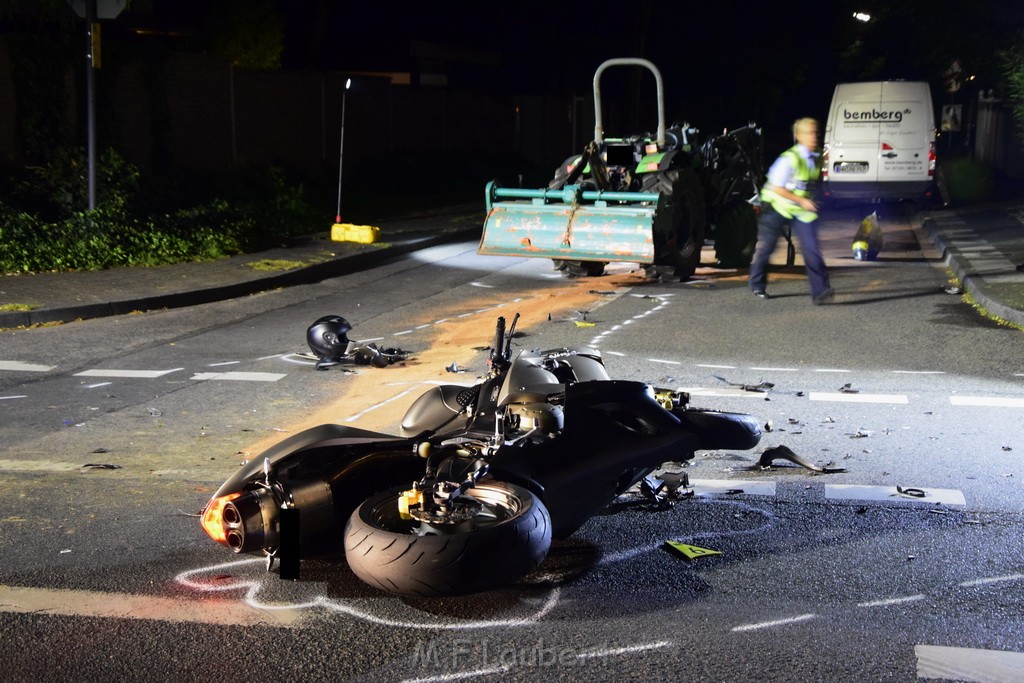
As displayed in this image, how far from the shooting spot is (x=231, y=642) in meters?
4.29

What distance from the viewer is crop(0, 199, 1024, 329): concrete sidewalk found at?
12602mm

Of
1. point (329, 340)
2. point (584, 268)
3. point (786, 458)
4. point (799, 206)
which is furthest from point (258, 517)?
point (584, 268)

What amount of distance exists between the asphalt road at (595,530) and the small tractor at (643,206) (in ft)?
9.09

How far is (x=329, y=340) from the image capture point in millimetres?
9852

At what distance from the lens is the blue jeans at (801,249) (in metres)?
12.8

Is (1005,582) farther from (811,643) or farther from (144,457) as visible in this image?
(144,457)

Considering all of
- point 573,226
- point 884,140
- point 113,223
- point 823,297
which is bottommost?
point 823,297

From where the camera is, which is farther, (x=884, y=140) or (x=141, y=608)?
(x=884, y=140)

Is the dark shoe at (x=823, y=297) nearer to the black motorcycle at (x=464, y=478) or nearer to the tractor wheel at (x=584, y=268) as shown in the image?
the tractor wheel at (x=584, y=268)

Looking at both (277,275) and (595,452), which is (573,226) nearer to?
(277,275)

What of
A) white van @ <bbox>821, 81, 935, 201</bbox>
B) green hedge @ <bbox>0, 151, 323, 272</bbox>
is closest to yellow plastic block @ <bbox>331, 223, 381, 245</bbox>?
green hedge @ <bbox>0, 151, 323, 272</bbox>

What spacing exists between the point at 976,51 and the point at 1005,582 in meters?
27.6

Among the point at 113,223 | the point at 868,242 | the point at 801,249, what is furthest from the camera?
the point at 113,223

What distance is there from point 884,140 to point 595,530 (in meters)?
22.3
